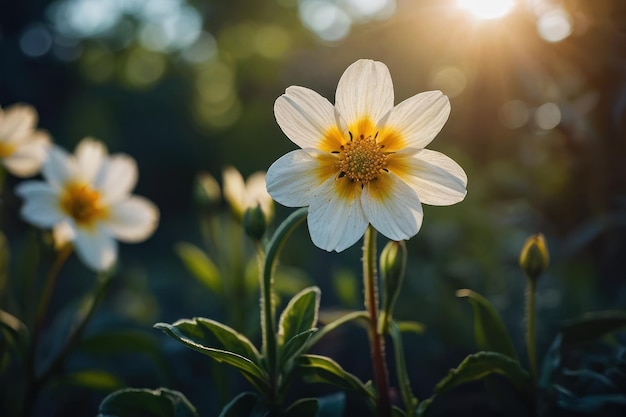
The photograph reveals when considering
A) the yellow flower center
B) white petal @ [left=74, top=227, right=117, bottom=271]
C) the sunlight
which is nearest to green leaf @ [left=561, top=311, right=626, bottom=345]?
the sunlight

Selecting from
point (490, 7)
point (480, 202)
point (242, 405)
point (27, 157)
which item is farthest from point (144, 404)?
point (480, 202)

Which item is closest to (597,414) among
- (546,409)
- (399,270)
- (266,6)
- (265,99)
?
(546,409)

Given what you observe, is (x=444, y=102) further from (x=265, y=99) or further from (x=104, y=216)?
(x=265, y=99)

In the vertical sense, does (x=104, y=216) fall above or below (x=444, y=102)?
below

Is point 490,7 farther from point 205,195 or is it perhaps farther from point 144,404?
point 144,404

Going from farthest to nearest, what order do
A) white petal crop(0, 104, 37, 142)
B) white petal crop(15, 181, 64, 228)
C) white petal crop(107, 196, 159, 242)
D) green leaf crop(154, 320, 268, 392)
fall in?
white petal crop(107, 196, 159, 242) → white petal crop(0, 104, 37, 142) → white petal crop(15, 181, 64, 228) → green leaf crop(154, 320, 268, 392)

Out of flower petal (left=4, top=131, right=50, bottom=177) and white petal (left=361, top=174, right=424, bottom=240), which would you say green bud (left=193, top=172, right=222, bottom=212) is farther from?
white petal (left=361, top=174, right=424, bottom=240)

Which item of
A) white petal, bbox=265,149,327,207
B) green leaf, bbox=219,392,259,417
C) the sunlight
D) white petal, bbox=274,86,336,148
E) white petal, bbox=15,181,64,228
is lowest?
green leaf, bbox=219,392,259,417
